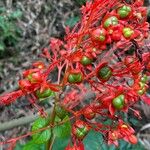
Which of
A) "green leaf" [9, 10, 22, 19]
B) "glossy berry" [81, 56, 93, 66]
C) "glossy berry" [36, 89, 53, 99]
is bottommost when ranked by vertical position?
"green leaf" [9, 10, 22, 19]

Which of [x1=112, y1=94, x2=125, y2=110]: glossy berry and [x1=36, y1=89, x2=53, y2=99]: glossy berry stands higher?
[x1=36, y1=89, x2=53, y2=99]: glossy berry

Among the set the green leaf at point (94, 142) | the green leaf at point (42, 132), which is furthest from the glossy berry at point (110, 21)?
the green leaf at point (94, 142)

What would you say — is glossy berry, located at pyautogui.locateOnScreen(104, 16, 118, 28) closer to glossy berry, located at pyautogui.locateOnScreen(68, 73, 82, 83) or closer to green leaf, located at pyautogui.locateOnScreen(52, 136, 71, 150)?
glossy berry, located at pyautogui.locateOnScreen(68, 73, 82, 83)

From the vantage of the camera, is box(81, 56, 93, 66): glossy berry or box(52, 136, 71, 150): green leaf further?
box(52, 136, 71, 150): green leaf

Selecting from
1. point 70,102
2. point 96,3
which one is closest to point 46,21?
point 70,102

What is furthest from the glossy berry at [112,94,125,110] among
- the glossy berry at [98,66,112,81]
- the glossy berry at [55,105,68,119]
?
the glossy berry at [55,105,68,119]

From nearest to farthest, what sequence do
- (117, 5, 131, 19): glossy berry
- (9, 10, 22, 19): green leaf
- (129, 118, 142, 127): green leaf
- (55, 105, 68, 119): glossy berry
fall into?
(117, 5, 131, 19): glossy berry < (55, 105, 68, 119): glossy berry < (129, 118, 142, 127): green leaf < (9, 10, 22, 19): green leaf

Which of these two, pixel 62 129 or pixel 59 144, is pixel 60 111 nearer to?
pixel 62 129

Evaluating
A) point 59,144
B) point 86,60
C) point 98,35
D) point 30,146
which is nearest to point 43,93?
point 86,60
